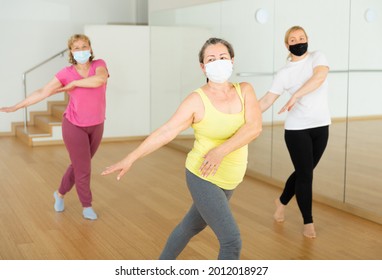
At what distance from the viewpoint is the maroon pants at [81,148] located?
4691 mm

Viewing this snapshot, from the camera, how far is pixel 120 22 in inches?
405

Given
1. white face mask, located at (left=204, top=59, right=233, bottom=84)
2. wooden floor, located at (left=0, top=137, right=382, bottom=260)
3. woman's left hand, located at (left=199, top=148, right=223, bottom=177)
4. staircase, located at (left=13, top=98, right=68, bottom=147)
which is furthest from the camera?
staircase, located at (left=13, top=98, right=68, bottom=147)

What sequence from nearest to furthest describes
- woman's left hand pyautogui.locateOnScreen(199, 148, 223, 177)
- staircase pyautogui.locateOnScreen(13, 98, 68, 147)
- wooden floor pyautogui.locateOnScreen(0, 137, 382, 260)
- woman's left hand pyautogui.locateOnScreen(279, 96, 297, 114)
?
woman's left hand pyautogui.locateOnScreen(199, 148, 223, 177)
woman's left hand pyautogui.locateOnScreen(279, 96, 297, 114)
wooden floor pyautogui.locateOnScreen(0, 137, 382, 260)
staircase pyautogui.locateOnScreen(13, 98, 68, 147)

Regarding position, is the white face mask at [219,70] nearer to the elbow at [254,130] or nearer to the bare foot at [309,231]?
the elbow at [254,130]

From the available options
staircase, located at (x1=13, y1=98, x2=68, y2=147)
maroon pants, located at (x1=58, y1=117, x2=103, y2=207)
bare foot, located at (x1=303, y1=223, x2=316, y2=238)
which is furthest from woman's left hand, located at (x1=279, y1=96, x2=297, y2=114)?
staircase, located at (x1=13, y1=98, x2=68, y2=147)

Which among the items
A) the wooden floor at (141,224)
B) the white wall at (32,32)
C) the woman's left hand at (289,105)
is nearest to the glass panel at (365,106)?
the wooden floor at (141,224)

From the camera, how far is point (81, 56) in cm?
467

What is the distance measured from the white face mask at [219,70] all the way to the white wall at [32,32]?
7.43 metres

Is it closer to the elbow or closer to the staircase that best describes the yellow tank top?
the elbow

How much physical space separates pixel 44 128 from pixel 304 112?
5724mm

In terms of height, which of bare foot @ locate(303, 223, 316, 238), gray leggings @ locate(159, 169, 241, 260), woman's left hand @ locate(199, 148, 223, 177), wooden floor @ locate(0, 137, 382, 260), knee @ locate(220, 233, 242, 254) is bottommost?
wooden floor @ locate(0, 137, 382, 260)

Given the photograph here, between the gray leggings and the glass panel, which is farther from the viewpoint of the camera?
the glass panel

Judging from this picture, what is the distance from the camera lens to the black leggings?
433cm

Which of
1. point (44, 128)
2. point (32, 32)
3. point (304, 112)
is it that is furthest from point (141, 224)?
point (32, 32)
